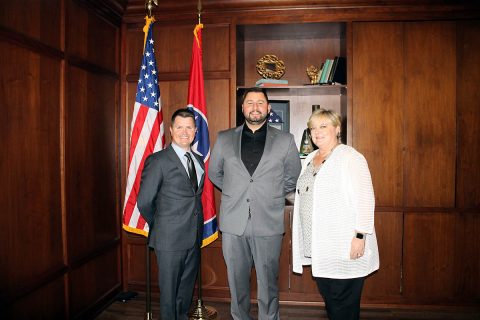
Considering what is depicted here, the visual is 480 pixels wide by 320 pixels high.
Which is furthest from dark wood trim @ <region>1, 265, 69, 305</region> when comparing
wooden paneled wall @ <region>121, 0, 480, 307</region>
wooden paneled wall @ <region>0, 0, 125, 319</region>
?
wooden paneled wall @ <region>121, 0, 480, 307</region>

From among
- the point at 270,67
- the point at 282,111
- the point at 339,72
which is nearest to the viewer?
the point at 339,72

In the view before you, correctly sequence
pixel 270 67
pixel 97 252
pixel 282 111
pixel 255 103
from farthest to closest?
pixel 282 111
pixel 270 67
pixel 97 252
pixel 255 103

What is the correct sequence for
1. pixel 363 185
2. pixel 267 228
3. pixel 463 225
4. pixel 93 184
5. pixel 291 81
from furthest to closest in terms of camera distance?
1. pixel 291 81
2. pixel 463 225
3. pixel 93 184
4. pixel 267 228
5. pixel 363 185

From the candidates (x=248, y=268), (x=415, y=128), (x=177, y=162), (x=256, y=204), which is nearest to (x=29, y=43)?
(x=177, y=162)

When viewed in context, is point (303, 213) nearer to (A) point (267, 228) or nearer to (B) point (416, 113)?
(A) point (267, 228)

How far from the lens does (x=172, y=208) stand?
230 centimetres

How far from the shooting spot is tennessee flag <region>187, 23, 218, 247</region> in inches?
117

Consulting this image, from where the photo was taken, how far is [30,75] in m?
2.20

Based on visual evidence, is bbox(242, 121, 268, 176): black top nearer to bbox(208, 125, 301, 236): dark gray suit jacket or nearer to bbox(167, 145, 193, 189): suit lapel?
bbox(208, 125, 301, 236): dark gray suit jacket

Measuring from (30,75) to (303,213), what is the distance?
1.92m

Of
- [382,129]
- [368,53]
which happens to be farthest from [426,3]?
[382,129]

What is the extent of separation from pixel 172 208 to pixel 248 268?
2.37ft

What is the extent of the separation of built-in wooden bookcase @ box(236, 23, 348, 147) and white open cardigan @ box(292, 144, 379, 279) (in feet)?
5.24

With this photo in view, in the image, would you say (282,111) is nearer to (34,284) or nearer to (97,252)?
(97,252)
